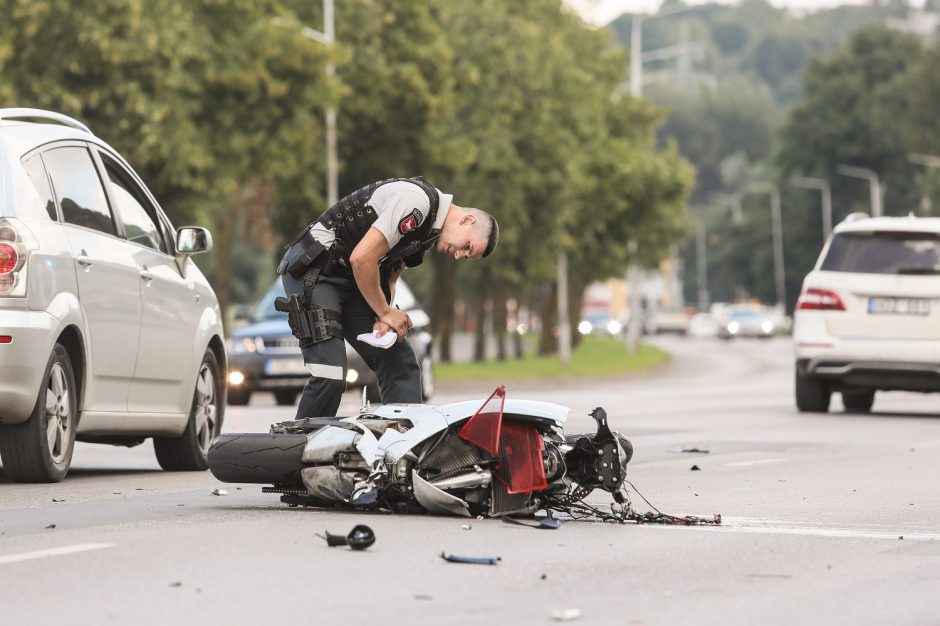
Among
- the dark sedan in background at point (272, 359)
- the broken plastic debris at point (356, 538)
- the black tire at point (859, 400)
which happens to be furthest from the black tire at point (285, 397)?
the broken plastic debris at point (356, 538)

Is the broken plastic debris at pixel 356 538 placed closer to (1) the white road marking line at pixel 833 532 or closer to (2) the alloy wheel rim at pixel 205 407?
(1) the white road marking line at pixel 833 532

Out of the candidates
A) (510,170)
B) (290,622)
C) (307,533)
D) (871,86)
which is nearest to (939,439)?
(307,533)

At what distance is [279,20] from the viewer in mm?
37250

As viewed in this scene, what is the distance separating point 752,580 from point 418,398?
3081mm

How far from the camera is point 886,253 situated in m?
20.5

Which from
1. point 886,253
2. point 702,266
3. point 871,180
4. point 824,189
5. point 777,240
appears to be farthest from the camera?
point 702,266

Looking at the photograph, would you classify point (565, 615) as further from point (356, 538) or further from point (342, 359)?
point (342, 359)

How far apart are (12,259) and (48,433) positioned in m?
0.99

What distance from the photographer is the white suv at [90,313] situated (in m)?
10.2

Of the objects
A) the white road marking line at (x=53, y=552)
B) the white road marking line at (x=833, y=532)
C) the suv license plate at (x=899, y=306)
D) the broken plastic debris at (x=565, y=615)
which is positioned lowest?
the white road marking line at (x=833, y=532)

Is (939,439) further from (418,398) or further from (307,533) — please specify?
(307,533)

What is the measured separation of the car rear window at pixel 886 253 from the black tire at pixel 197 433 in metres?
9.71

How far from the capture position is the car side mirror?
1173 cm

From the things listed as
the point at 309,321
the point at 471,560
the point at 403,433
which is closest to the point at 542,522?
the point at 403,433
